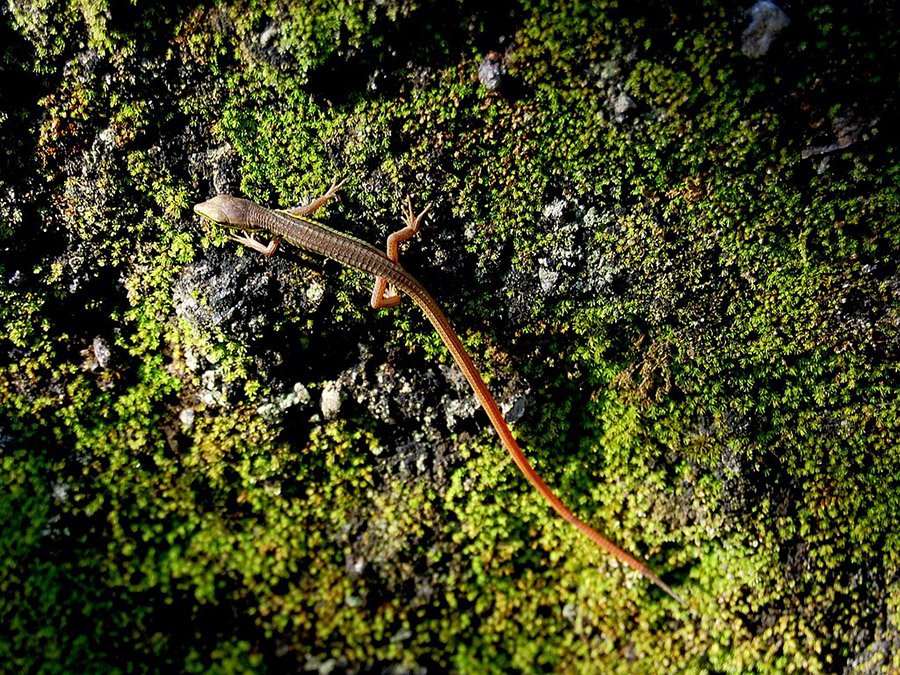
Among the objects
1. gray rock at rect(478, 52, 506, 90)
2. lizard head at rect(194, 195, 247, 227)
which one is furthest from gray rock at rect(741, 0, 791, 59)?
lizard head at rect(194, 195, 247, 227)

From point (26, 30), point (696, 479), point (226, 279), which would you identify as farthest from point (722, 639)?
point (26, 30)

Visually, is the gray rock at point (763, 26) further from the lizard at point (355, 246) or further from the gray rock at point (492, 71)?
the lizard at point (355, 246)

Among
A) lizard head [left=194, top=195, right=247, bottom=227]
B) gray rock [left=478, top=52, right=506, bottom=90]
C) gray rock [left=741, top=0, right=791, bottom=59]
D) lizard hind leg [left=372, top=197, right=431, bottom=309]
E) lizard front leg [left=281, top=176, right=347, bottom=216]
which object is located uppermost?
lizard head [left=194, top=195, right=247, bottom=227]

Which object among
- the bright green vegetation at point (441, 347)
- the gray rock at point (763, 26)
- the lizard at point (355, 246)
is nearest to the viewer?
the gray rock at point (763, 26)

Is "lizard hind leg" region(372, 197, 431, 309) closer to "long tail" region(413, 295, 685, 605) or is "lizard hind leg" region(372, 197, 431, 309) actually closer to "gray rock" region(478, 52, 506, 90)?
"long tail" region(413, 295, 685, 605)

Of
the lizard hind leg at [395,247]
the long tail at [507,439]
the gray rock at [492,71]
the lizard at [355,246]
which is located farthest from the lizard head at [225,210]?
the gray rock at [492,71]

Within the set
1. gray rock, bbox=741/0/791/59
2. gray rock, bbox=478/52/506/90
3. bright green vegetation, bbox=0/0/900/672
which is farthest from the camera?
gray rock, bbox=478/52/506/90

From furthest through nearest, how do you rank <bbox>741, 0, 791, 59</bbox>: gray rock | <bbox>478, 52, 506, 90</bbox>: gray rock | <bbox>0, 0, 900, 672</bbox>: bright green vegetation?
1. <bbox>478, 52, 506, 90</bbox>: gray rock
2. <bbox>0, 0, 900, 672</bbox>: bright green vegetation
3. <bbox>741, 0, 791, 59</bbox>: gray rock
